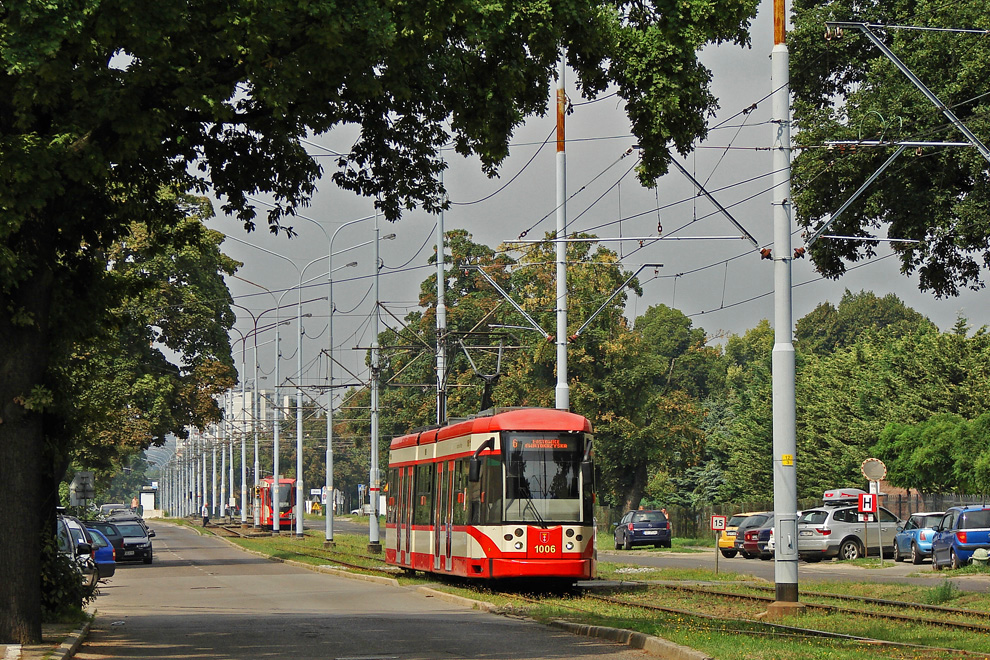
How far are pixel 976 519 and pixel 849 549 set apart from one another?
30.1 feet

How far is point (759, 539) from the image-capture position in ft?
160

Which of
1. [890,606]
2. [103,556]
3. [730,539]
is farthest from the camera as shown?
[730,539]

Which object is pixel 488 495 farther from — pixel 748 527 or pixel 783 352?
pixel 748 527

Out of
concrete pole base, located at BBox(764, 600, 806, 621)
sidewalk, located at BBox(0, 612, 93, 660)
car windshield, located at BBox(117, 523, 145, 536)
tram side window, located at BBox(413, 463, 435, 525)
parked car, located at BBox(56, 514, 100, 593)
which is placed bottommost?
car windshield, located at BBox(117, 523, 145, 536)

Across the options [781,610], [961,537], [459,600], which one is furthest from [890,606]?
[961,537]

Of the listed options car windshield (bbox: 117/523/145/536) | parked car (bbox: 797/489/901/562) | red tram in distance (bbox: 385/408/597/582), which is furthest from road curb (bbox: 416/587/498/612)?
car windshield (bbox: 117/523/145/536)

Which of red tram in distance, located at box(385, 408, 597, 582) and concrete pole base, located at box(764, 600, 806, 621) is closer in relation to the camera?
concrete pole base, located at box(764, 600, 806, 621)

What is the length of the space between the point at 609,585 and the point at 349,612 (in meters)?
7.98

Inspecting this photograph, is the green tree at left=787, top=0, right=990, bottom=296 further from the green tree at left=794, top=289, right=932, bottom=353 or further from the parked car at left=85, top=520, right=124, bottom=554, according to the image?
Answer: the green tree at left=794, top=289, right=932, bottom=353

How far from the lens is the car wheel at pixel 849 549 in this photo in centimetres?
4325

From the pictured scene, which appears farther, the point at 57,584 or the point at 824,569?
the point at 824,569

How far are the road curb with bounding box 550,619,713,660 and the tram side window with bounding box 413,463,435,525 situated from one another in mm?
12016

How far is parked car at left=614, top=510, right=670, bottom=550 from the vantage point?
5706 cm

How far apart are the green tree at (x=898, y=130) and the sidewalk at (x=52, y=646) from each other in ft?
51.8
